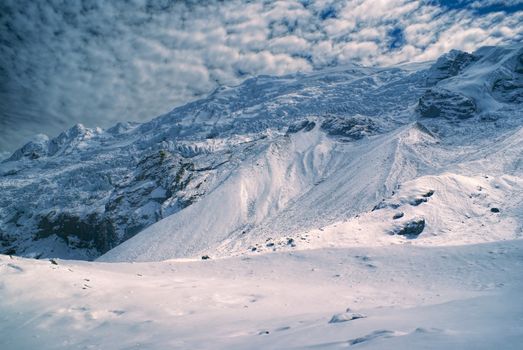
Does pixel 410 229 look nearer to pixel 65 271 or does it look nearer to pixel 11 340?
pixel 65 271

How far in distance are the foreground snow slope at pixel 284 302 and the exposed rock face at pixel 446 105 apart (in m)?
101

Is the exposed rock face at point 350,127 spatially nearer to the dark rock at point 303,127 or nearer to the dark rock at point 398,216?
the dark rock at point 303,127

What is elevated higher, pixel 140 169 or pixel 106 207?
pixel 140 169

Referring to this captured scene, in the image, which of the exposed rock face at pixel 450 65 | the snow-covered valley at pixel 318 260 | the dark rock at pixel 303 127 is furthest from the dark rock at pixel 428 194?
the exposed rock face at pixel 450 65

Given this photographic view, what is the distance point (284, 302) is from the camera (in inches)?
573

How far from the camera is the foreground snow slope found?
21.8ft

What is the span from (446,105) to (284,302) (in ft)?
387

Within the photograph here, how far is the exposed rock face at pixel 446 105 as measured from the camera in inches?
4321

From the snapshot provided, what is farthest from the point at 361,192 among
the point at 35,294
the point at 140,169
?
the point at 140,169

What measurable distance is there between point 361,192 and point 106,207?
8820cm

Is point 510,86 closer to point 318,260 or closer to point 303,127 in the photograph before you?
point 303,127

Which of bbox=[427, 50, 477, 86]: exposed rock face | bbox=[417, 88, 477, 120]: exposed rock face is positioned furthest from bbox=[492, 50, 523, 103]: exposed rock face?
bbox=[427, 50, 477, 86]: exposed rock face

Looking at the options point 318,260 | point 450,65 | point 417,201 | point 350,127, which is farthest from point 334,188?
point 450,65

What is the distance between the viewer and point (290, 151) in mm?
109812
